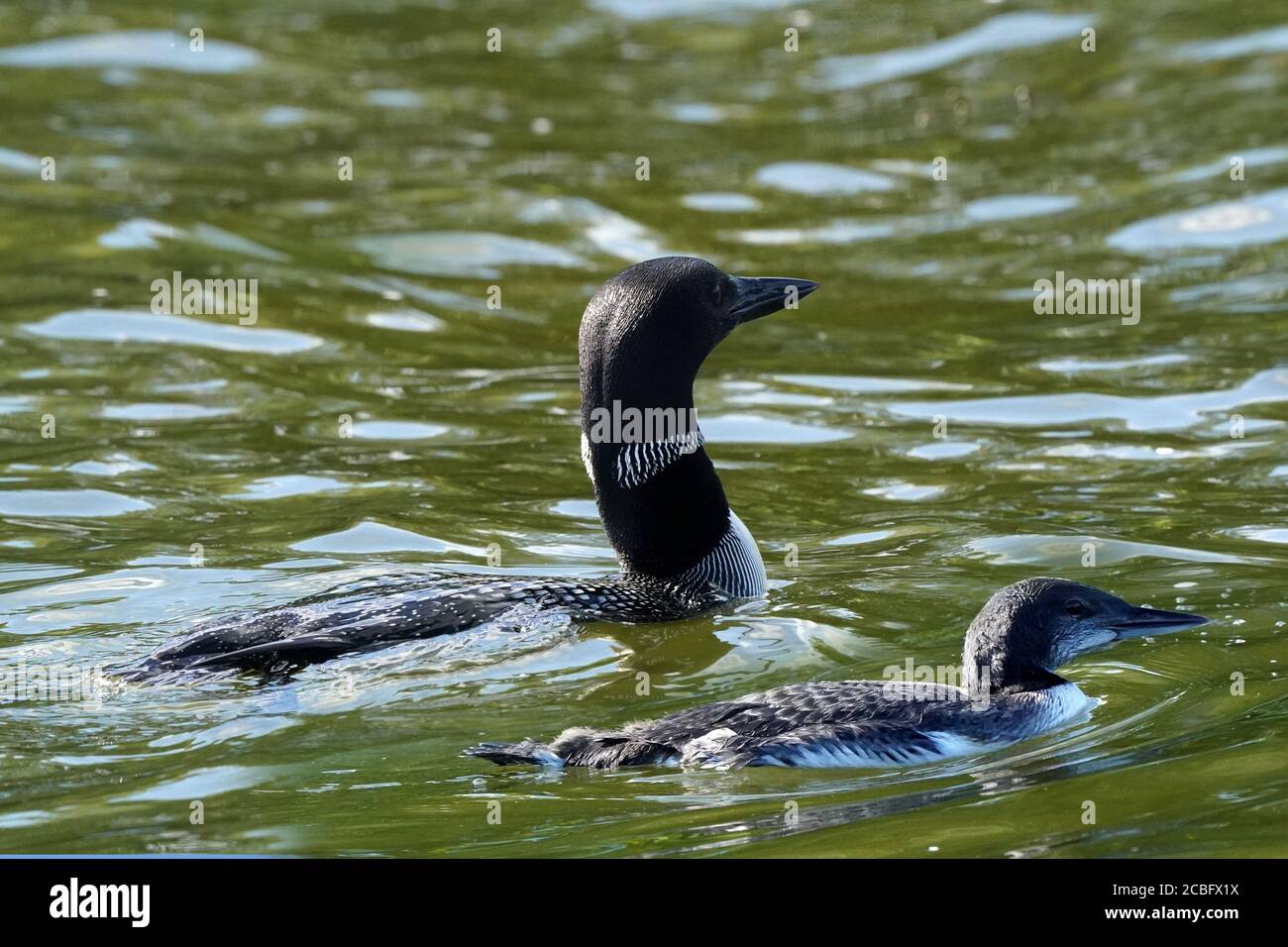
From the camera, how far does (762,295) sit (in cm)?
877

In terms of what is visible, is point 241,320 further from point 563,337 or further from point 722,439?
point 722,439

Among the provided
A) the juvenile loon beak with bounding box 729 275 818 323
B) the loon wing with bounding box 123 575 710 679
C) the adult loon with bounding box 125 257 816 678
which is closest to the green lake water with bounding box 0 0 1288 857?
the loon wing with bounding box 123 575 710 679

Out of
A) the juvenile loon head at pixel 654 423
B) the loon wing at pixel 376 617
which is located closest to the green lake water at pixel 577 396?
the loon wing at pixel 376 617

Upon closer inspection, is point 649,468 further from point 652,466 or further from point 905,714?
point 905,714

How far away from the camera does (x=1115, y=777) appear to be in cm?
609

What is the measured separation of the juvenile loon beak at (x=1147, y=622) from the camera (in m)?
7.09

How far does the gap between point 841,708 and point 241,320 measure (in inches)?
331

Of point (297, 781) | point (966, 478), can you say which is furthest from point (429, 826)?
point (966, 478)

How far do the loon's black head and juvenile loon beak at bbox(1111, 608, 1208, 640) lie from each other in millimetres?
2093

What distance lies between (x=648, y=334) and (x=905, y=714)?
7.59 ft

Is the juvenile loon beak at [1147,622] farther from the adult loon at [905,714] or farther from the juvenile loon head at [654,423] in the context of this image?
the juvenile loon head at [654,423]

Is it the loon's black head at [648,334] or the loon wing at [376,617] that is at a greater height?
the loon's black head at [648,334]

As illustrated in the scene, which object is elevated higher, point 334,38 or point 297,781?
point 334,38

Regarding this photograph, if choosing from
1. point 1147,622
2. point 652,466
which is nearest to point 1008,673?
point 1147,622
